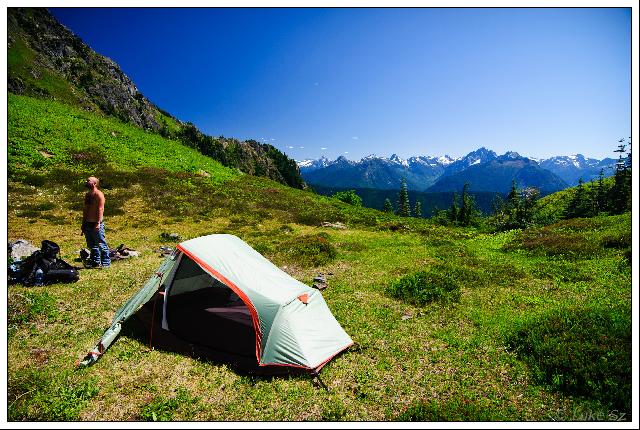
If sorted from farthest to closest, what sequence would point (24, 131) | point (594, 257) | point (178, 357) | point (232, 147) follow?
point (232, 147)
point (24, 131)
point (594, 257)
point (178, 357)

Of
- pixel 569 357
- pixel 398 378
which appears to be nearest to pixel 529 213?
pixel 569 357

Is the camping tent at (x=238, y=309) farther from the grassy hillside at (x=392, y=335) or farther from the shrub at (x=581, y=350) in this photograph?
the shrub at (x=581, y=350)

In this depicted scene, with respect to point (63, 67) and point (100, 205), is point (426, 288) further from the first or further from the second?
point (63, 67)

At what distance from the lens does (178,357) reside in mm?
8008

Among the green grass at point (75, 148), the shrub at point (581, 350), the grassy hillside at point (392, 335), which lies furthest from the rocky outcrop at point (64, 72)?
the shrub at point (581, 350)

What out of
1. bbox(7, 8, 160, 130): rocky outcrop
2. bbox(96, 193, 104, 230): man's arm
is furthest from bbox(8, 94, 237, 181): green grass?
bbox(96, 193, 104, 230): man's arm

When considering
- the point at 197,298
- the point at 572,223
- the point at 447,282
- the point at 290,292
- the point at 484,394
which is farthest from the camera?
the point at 572,223

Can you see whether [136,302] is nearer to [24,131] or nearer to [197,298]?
[197,298]

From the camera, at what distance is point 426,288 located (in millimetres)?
12227

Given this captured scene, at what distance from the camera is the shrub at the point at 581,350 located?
658 centimetres

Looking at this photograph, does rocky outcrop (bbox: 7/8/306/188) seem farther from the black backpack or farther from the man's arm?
the black backpack

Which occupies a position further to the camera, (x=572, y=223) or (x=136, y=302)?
(x=572, y=223)

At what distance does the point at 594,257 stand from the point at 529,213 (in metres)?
12.9

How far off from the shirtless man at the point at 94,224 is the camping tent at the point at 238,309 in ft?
18.9
